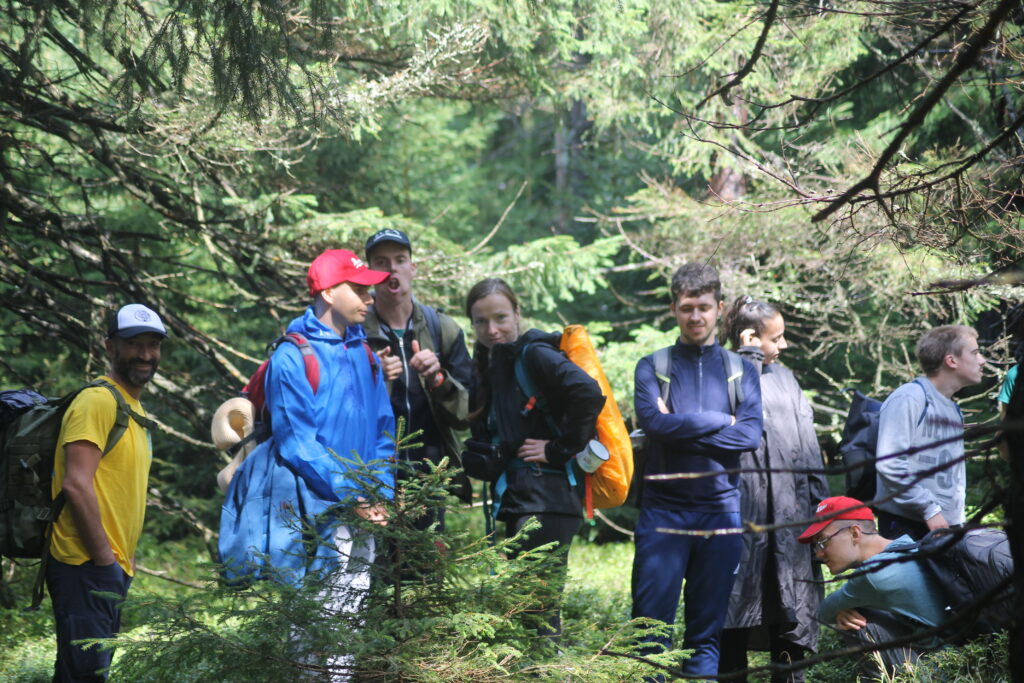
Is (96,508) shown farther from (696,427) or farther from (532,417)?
(696,427)

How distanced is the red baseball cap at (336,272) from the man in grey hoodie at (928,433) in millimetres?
2919

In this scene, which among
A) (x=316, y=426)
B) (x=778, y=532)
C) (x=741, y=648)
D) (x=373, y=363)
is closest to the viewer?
(x=316, y=426)

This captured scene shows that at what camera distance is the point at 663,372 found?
5.32 meters

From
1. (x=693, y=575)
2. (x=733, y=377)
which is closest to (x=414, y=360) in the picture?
(x=733, y=377)

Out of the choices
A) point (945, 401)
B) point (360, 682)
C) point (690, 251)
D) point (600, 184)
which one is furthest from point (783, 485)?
point (600, 184)

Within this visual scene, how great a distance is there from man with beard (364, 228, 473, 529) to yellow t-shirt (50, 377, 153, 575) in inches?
53.3

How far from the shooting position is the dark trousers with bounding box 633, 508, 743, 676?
4.98 meters

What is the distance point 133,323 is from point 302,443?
3.08 feet

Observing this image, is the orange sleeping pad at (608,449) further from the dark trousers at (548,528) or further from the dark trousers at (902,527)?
the dark trousers at (902,527)

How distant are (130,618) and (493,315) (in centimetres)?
484

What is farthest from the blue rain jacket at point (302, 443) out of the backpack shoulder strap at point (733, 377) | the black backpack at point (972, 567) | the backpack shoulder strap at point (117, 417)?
the black backpack at point (972, 567)

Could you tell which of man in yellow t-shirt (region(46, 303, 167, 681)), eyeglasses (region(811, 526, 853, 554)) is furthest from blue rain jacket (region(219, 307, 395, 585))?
eyeglasses (region(811, 526, 853, 554))

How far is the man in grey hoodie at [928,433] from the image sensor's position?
16.8ft

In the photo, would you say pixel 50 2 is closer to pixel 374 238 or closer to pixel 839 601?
pixel 374 238
